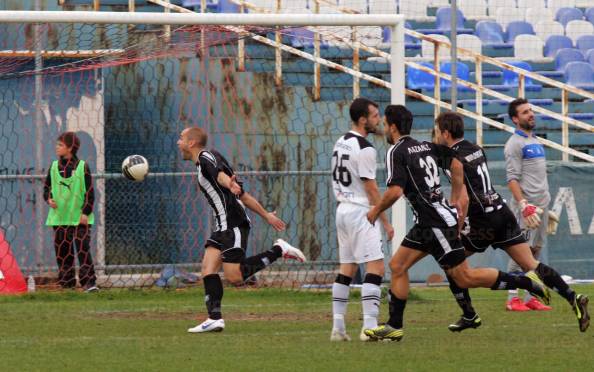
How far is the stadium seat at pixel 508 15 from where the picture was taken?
2488cm

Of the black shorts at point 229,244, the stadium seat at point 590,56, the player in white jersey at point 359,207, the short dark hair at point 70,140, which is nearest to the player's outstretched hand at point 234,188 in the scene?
the black shorts at point 229,244

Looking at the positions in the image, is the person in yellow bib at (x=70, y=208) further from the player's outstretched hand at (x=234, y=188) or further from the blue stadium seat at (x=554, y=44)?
the blue stadium seat at (x=554, y=44)

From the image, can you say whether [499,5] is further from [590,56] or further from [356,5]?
[356,5]

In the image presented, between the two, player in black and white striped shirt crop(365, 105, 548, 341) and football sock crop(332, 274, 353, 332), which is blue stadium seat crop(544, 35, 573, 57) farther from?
football sock crop(332, 274, 353, 332)

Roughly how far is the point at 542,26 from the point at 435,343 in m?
16.3

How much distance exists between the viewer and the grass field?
829 centimetres

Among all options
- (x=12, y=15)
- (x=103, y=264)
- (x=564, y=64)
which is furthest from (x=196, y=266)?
(x=564, y=64)

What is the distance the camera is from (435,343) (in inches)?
373

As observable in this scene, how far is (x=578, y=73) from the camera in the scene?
74.6 feet

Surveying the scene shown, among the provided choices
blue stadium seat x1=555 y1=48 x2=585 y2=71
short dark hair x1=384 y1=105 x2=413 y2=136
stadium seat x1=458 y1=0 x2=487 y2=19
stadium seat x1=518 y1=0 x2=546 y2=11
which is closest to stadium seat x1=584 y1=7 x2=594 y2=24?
stadium seat x1=518 y1=0 x2=546 y2=11

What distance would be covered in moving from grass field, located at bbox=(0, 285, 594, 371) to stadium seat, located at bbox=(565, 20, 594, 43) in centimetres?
1169

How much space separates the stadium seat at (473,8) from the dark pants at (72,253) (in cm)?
1170

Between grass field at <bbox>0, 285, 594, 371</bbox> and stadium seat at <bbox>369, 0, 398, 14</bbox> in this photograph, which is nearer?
grass field at <bbox>0, 285, 594, 371</bbox>

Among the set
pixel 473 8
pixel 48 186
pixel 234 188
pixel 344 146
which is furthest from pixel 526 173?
pixel 473 8
